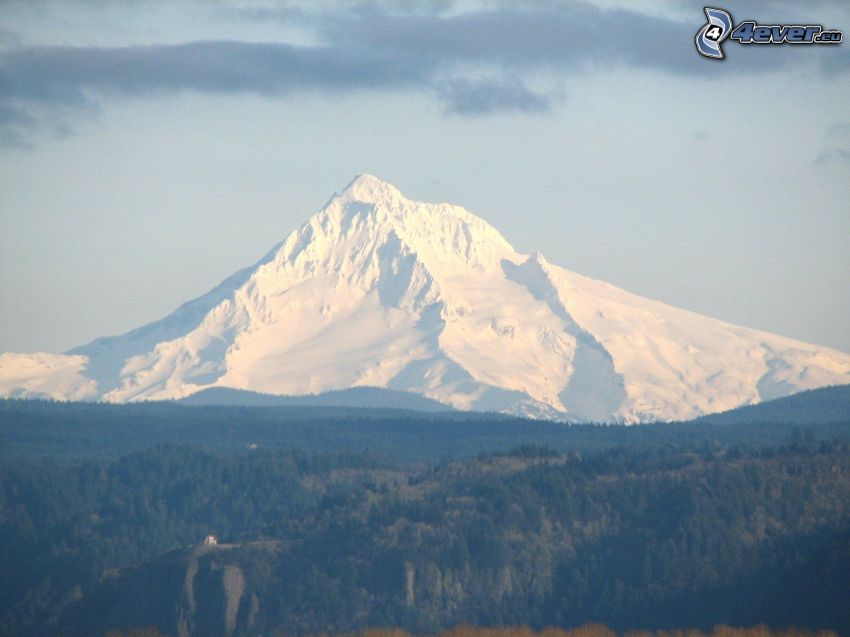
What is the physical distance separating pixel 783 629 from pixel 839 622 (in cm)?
450

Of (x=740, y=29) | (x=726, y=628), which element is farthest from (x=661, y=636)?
(x=740, y=29)

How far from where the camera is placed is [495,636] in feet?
650

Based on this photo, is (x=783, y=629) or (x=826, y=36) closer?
(x=826, y=36)

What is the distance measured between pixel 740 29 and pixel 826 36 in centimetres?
622

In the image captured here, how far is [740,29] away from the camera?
15862 centimetres

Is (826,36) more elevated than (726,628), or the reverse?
(826,36)

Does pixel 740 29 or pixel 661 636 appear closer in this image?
pixel 740 29

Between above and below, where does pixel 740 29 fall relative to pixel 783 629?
above

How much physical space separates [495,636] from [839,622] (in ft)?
90.0

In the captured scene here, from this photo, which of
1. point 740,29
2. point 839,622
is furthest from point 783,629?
point 740,29

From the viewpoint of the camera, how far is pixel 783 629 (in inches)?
7844

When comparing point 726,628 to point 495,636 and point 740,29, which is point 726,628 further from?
point 740,29

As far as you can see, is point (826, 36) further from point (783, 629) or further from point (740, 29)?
point (783, 629)

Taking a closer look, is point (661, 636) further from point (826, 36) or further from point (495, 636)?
point (826, 36)
